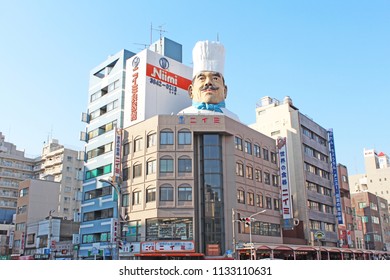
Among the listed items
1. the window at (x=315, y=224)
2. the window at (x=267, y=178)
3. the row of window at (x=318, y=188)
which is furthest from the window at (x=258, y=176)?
the window at (x=315, y=224)

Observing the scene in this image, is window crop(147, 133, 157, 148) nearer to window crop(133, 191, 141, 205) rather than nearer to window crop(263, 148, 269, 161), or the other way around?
window crop(133, 191, 141, 205)

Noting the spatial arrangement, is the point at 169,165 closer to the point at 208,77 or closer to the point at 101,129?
the point at 208,77

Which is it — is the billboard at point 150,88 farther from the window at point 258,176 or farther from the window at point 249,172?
the window at point 258,176

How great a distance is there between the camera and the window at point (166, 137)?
5066 cm

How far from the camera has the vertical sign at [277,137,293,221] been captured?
191 ft

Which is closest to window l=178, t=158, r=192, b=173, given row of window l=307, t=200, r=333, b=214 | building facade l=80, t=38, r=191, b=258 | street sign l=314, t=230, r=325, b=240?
building facade l=80, t=38, r=191, b=258

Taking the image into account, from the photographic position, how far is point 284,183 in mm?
59625

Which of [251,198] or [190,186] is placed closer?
[190,186]

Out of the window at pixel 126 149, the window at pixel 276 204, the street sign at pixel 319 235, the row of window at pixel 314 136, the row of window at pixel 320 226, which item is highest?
the row of window at pixel 314 136

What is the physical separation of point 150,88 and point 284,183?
23.1 m

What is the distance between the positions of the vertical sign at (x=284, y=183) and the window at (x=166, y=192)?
1837cm

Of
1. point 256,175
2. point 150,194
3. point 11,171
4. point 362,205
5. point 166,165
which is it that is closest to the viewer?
point 150,194

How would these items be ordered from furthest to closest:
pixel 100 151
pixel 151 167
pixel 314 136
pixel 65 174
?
pixel 65 174 → pixel 314 136 → pixel 100 151 → pixel 151 167

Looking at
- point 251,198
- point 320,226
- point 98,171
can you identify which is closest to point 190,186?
point 251,198
